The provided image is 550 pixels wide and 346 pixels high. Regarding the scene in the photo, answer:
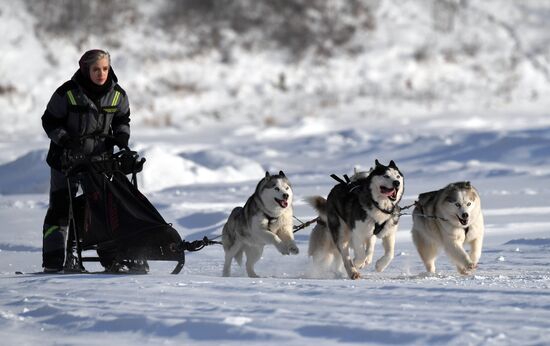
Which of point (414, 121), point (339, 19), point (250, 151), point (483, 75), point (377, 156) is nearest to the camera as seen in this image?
point (377, 156)

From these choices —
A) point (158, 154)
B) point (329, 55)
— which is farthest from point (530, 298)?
point (329, 55)

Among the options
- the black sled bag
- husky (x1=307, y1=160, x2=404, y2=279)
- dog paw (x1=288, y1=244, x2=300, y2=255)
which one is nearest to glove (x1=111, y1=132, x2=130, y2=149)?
the black sled bag

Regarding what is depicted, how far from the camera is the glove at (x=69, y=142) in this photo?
188 inches

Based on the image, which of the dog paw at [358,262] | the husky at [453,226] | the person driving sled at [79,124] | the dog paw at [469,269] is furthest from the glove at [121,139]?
the dog paw at [469,269]

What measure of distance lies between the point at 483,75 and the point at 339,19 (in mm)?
5159

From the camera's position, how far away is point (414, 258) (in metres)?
6.43

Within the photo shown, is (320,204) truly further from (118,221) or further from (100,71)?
(100,71)

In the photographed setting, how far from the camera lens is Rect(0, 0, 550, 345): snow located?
11.5ft

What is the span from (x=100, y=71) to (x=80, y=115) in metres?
0.24

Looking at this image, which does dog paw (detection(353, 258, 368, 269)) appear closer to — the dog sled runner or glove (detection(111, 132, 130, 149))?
the dog sled runner

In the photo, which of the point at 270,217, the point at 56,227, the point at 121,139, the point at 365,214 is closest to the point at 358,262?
the point at 365,214

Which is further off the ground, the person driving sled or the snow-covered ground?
the person driving sled

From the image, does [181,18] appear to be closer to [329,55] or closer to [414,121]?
[329,55]

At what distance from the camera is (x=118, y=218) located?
4.81 m
